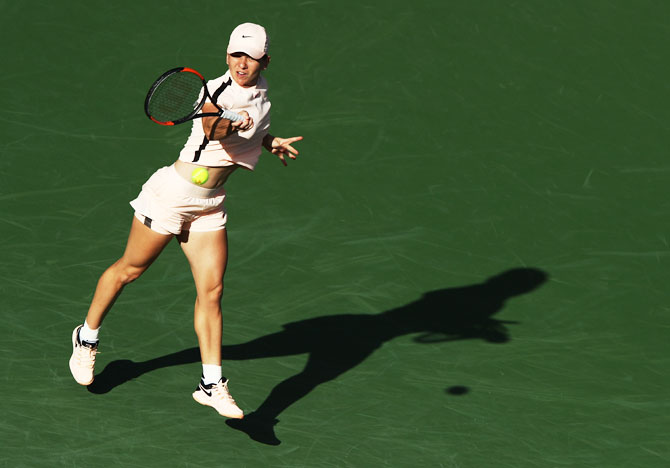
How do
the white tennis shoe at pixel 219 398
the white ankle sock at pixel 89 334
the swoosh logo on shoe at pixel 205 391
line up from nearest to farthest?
the white tennis shoe at pixel 219 398 → the swoosh logo on shoe at pixel 205 391 → the white ankle sock at pixel 89 334

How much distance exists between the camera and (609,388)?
8.46m

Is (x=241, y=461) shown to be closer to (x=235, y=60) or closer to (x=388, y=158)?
(x=235, y=60)

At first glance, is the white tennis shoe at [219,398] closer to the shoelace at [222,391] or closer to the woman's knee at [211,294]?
the shoelace at [222,391]

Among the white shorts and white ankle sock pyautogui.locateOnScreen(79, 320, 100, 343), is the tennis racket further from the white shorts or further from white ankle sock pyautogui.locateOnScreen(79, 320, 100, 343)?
white ankle sock pyautogui.locateOnScreen(79, 320, 100, 343)

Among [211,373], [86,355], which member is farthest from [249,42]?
[86,355]

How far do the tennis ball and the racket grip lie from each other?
0.44 m

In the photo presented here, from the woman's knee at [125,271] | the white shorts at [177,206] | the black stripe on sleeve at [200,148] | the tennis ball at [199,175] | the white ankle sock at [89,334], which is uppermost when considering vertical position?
the black stripe on sleeve at [200,148]

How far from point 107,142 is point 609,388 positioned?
16.8ft

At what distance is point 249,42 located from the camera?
22.8ft

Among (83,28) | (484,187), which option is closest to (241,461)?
(484,187)

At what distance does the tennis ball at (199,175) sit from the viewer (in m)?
7.19

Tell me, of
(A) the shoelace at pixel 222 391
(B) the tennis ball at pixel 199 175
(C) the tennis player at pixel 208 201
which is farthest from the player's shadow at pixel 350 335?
(B) the tennis ball at pixel 199 175

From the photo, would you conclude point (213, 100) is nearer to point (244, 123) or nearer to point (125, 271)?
point (244, 123)

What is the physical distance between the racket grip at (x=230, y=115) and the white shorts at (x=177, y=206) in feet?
1.83
